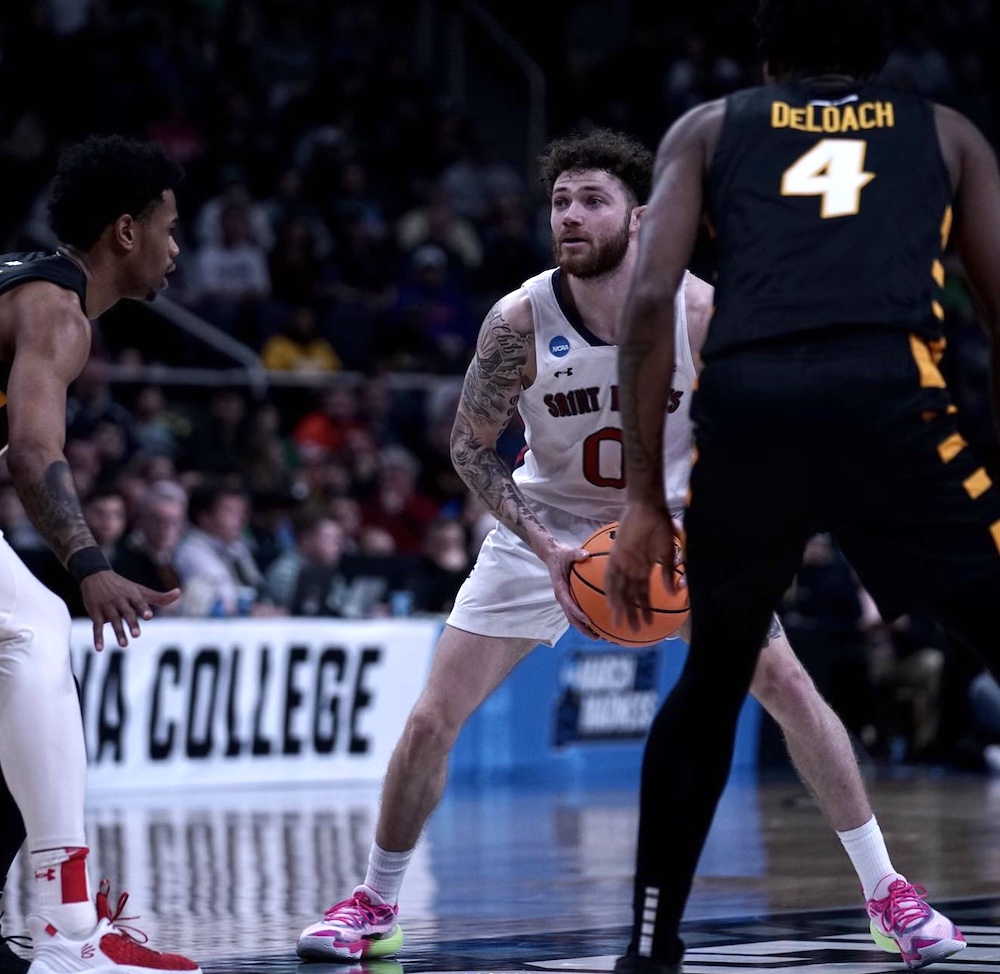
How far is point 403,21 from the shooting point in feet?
69.3

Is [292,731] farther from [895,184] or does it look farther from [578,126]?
[578,126]

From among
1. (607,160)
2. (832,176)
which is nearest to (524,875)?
(607,160)

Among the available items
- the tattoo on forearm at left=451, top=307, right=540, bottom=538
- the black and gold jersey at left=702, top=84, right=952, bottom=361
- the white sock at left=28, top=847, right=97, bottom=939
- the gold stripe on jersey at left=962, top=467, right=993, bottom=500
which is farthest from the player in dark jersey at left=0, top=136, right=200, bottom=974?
the gold stripe on jersey at left=962, top=467, right=993, bottom=500

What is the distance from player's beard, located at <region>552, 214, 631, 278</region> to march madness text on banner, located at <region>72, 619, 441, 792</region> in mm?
5981

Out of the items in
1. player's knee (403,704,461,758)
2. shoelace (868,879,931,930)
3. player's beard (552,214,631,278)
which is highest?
player's beard (552,214,631,278)

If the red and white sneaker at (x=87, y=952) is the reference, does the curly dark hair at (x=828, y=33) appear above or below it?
above

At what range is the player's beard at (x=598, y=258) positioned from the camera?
5254 millimetres

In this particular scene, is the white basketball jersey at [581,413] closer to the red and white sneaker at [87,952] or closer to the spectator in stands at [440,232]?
the red and white sneaker at [87,952]

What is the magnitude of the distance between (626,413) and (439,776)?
1.83 metres

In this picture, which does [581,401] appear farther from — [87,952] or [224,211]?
[224,211]

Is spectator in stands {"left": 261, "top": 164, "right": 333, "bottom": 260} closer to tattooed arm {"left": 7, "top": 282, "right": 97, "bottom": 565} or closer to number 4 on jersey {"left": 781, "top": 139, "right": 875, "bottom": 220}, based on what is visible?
tattooed arm {"left": 7, "top": 282, "right": 97, "bottom": 565}

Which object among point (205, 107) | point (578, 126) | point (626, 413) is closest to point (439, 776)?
point (626, 413)

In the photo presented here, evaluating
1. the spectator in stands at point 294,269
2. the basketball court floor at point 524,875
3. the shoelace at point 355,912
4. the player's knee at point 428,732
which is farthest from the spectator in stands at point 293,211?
the shoelace at point 355,912

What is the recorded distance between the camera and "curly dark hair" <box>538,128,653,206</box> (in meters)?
5.29
